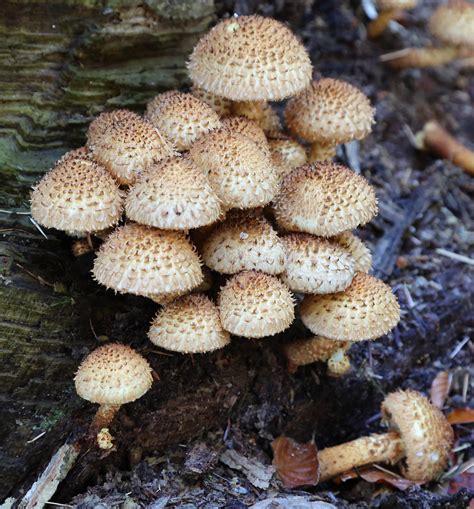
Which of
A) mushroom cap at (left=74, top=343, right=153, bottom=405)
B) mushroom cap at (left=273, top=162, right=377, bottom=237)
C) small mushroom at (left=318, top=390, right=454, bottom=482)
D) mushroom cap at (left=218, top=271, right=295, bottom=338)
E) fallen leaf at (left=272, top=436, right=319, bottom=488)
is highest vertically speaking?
mushroom cap at (left=273, top=162, right=377, bottom=237)

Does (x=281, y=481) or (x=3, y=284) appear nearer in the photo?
(x=3, y=284)

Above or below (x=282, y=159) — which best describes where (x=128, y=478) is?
below

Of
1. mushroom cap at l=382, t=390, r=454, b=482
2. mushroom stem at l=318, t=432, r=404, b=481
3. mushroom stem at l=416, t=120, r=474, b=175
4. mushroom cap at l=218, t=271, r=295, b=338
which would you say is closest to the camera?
mushroom cap at l=218, t=271, r=295, b=338

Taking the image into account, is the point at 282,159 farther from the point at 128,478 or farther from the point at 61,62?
the point at 128,478

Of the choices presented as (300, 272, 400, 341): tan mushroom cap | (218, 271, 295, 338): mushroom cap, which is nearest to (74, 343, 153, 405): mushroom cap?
(218, 271, 295, 338): mushroom cap

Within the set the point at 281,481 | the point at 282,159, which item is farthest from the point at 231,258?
the point at 281,481

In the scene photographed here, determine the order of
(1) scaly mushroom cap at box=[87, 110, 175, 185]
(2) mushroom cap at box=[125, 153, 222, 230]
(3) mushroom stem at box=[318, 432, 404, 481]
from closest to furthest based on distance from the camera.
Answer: (2) mushroom cap at box=[125, 153, 222, 230] < (1) scaly mushroom cap at box=[87, 110, 175, 185] < (3) mushroom stem at box=[318, 432, 404, 481]

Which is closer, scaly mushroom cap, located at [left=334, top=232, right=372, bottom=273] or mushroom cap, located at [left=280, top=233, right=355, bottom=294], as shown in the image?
mushroom cap, located at [left=280, top=233, right=355, bottom=294]

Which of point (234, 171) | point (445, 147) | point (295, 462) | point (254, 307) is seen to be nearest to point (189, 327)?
point (254, 307)

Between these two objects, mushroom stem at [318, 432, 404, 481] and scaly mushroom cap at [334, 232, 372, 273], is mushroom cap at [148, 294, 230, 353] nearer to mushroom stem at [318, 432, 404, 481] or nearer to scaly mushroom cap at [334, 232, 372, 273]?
scaly mushroom cap at [334, 232, 372, 273]
